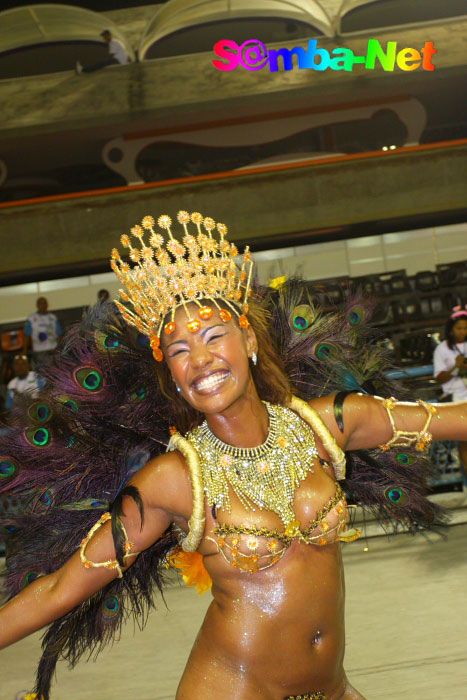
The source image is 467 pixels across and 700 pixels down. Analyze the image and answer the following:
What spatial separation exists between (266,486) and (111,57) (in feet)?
32.1

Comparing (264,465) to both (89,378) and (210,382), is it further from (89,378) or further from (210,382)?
(89,378)

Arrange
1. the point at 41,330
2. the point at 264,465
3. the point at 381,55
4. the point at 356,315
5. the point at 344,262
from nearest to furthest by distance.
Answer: the point at 264,465 < the point at 356,315 < the point at 41,330 < the point at 344,262 < the point at 381,55

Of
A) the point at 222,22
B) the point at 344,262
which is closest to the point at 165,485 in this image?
the point at 344,262

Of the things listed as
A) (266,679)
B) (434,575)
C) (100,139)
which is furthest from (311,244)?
(266,679)

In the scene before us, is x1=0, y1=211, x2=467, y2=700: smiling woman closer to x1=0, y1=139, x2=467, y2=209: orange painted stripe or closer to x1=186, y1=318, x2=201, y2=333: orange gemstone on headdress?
x1=186, y1=318, x2=201, y2=333: orange gemstone on headdress

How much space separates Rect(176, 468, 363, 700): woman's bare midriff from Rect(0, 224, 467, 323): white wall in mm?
7788

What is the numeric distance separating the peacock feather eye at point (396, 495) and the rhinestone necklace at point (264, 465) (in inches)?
18.5

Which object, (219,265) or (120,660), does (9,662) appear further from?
(219,265)

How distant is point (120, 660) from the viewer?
13.3 ft

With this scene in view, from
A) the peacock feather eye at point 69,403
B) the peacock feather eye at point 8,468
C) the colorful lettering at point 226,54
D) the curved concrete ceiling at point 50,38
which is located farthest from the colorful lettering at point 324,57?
the peacock feather eye at point 8,468

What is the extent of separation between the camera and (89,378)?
2.22 metres

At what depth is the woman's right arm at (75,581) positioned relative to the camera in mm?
1742

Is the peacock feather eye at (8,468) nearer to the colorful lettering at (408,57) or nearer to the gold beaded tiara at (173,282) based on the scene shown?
the gold beaded tiara at (173,282)

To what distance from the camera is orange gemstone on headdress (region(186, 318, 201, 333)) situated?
1.85m
